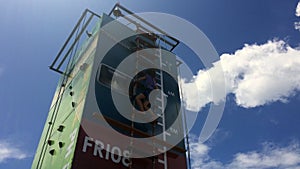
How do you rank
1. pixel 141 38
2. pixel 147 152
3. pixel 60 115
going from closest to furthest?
pixel 147 152, pixel 60 115, pixel 141 38

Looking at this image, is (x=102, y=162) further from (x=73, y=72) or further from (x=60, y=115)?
(x=73, y=72)

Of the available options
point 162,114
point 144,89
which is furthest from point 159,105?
point 144,89

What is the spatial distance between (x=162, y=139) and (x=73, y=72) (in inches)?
223

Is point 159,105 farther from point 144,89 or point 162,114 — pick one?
point 144,89

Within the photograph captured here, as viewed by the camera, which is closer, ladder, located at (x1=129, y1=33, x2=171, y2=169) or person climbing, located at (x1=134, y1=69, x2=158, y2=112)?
ladder, located at (x1=129, y1=33, x2=171, y2=169)

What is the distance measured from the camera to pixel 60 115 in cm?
1135

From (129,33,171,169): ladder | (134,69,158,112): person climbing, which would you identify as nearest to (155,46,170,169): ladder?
(129,33,171,169): ladder

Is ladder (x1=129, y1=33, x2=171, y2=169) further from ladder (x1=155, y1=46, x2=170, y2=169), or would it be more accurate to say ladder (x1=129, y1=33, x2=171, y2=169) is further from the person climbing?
the person climbing

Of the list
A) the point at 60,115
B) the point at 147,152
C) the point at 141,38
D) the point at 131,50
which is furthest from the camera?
the point at 141,38

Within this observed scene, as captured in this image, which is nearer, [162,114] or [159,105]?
[162,114]

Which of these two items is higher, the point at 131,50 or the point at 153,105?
the point at 131,50

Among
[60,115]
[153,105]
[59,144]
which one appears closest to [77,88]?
[60,115]

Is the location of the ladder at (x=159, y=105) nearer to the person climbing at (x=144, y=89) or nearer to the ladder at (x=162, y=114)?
the ladder at (x=162, y=114)

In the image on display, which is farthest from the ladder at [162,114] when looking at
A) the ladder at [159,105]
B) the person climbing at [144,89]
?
the person climbing at [144,89]
